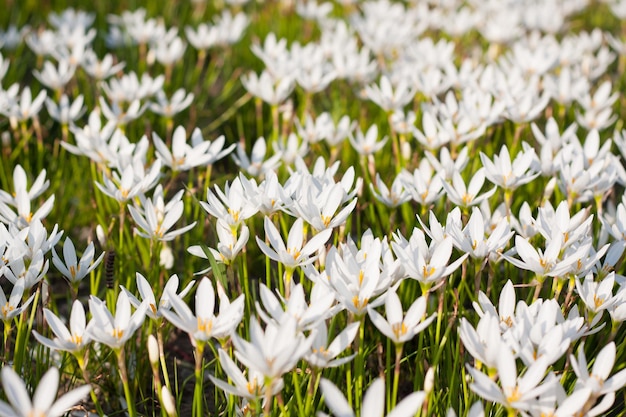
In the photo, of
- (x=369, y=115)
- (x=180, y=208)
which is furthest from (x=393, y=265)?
(x=369, y=115)

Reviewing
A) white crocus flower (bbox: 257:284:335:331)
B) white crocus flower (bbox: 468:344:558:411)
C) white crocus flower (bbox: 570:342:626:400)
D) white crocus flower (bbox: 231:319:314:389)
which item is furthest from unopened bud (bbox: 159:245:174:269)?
white crocus flower (bbox: 570:342:626:400)

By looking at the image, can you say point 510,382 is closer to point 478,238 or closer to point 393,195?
point 478,238

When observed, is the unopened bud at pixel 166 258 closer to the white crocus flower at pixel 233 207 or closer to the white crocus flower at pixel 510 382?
the white crocus flower at pixel 233 207

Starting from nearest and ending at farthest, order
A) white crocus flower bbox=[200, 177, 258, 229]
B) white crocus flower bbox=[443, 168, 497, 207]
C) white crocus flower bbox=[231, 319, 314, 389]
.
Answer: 1. white crocus flower bbox=[231, 319, 314, 389]
2. white crocus flower bbox=[200, 177, 258, 229]
3. white crocus flower bbox=[443, 168, 497, 207]

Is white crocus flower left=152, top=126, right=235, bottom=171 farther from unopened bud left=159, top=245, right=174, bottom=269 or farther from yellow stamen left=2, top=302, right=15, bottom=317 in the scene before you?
yellow stamen left=2, top=302, right=15, bottom=317

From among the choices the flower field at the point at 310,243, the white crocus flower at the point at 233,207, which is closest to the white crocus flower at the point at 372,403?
the flower field at the point at 310,243

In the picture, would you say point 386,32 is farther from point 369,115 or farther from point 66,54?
point 66,54

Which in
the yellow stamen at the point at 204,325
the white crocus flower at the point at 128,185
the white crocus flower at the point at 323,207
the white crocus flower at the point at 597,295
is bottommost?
the white crocus flower at the point at 597,295

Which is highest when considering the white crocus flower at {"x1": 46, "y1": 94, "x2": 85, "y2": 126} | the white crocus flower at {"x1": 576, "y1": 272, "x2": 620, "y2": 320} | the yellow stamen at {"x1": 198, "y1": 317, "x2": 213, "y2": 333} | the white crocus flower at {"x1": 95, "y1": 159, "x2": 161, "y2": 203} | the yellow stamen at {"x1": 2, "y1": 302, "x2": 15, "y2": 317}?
the white crocus flower at {"x1": 46, "y1": 94, "x2": 85, "y2": 126}
